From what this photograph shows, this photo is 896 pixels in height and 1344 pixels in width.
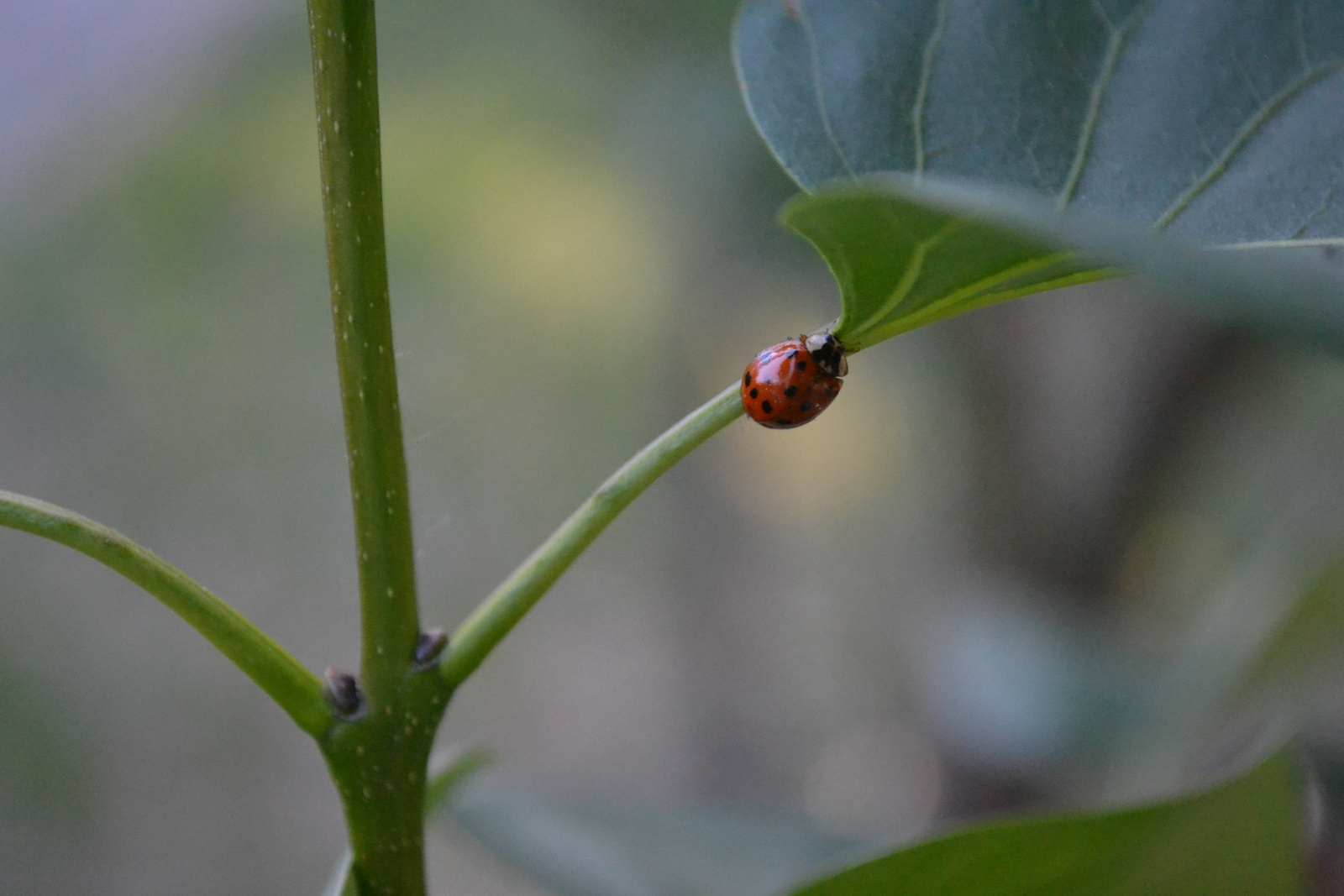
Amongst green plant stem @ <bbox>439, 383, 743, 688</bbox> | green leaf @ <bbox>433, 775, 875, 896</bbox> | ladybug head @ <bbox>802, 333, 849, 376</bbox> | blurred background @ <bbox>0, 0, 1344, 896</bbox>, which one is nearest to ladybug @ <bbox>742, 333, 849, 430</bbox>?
ladybug head @ <bbox>802, 333, 849, 376</bbox>

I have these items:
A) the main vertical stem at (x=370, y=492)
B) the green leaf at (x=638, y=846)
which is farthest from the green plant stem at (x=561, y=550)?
the green leaf at (x=638, y=846)

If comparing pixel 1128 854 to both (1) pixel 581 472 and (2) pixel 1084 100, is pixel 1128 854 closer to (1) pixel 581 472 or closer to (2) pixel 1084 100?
(2) pixel 1084 100

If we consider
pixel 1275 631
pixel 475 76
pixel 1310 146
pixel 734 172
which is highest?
pixel 475 76

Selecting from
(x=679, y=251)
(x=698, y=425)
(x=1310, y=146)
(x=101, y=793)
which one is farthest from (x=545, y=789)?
(x=101, y=793)

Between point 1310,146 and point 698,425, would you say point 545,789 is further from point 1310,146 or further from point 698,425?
point 1310,146

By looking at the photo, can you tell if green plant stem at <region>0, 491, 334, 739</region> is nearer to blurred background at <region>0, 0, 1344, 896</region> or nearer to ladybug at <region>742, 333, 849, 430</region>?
ladybug at <region>742, 333, 849, 430</region>

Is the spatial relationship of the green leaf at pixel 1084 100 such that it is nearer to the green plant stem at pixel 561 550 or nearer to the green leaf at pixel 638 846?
the green plant stem at pixel 561 550
